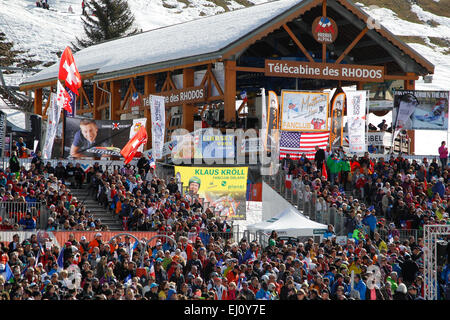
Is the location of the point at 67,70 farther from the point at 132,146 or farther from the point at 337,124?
the point at 337,124

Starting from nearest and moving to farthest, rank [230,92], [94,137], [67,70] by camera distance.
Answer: [67,70] → [94,137] → [230,92]

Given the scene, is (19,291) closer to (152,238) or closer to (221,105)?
(152,238)

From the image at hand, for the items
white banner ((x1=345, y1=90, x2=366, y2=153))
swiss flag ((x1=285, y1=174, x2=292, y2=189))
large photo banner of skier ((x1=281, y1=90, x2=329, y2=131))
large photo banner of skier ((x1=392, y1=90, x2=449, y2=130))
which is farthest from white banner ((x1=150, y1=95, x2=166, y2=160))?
large photo banner of skier ((x1=392, y1=90, x2=449, y2=130))

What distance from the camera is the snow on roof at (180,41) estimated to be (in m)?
36.1

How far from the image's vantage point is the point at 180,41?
1578 inches

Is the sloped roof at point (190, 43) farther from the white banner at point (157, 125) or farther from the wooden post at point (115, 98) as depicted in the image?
the white banner at point (157, 125)

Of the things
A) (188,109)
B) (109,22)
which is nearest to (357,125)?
(188,109)

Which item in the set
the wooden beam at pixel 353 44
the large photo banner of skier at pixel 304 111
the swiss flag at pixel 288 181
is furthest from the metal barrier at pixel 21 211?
the wooden beam at pixel 353 44

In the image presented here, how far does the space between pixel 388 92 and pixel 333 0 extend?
16.9 ft

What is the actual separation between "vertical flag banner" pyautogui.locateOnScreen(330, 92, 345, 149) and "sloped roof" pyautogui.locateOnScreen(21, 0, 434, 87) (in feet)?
13.0

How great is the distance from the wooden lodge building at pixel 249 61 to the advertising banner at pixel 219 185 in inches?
179

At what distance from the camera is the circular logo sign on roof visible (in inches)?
1459

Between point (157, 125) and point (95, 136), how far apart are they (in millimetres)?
2402

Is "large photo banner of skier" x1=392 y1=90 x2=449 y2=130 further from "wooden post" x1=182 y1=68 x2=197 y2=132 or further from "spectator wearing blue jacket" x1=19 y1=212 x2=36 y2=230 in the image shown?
"spectator wearing blue jacket" x1=19 y1=212 x2=36 y2=230
